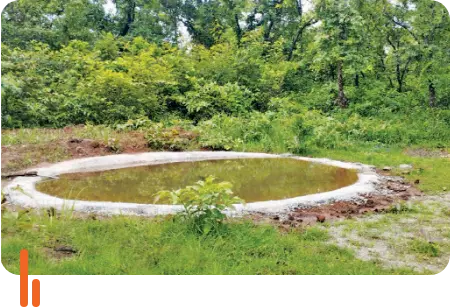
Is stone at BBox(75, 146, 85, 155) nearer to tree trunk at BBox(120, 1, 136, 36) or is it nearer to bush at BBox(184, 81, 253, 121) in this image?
bush at BBox(184, 81, 253, 121)

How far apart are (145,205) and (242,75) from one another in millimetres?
11173

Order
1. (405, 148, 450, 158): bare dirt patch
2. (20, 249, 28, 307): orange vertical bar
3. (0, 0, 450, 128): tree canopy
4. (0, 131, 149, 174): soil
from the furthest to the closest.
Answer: (0, 0, 450, 128): tree canopy → (405, 148, 450, 158): bare dirt patch → (0, 131, 149, 174): soil → (20, 249, 28, 307): orange vertical bar

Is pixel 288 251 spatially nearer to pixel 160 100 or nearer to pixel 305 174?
pixel 305 174

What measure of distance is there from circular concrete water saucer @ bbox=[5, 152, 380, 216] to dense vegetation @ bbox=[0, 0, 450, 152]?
1.23m

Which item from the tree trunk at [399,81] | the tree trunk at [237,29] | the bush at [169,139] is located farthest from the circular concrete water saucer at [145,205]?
the tree trunk at [237,29]

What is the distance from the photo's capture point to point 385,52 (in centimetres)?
1655

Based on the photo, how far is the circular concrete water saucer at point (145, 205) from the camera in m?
4.87

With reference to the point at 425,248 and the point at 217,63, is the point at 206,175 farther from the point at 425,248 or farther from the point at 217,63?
the point at 217,63

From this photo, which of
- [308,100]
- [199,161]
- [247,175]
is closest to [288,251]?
[247,175]

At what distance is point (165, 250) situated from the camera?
374 centimetres

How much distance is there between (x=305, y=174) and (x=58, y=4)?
14539 millimetres

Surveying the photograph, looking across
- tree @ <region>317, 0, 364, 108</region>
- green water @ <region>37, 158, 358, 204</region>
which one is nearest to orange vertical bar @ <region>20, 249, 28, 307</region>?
green water @ <region>37, 158, 358, 204</region>

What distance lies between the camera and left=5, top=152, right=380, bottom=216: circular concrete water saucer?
487cm

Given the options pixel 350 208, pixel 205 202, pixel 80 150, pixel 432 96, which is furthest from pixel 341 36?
pixel 205 202
